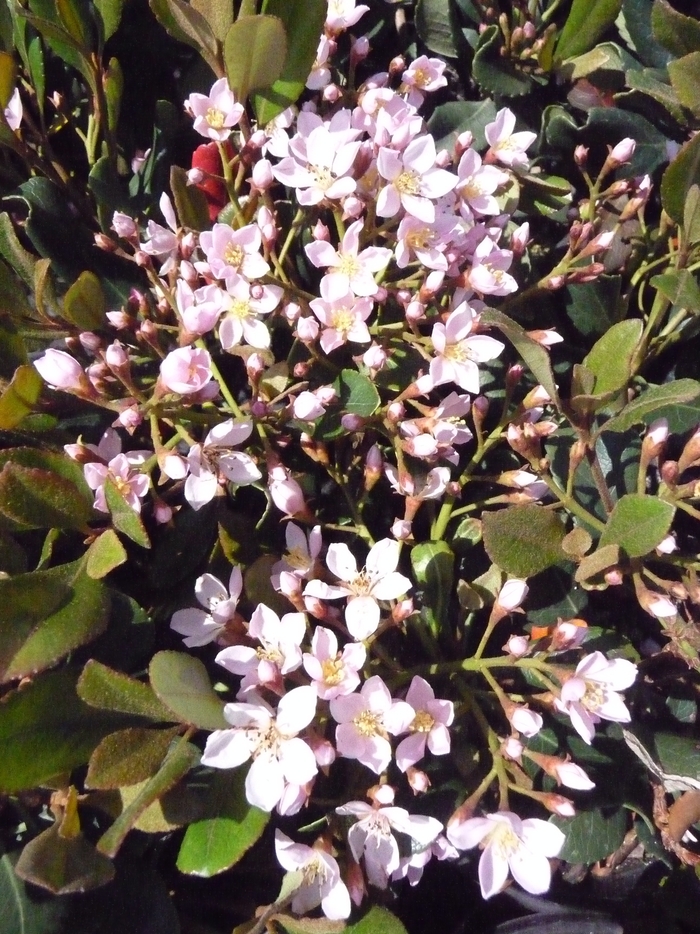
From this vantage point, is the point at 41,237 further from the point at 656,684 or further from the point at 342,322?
the point at 656,684

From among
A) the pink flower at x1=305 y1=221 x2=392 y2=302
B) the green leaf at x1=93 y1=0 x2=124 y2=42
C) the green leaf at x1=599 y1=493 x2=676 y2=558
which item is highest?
the green leaf at x1=93 y1=0 x2=124 y2=42

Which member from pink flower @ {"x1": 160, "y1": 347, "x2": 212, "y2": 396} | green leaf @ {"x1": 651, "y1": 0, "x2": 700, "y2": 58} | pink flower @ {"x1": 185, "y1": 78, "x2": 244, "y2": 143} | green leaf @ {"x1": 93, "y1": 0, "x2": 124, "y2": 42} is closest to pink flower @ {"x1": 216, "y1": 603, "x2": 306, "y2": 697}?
pink flower @ {"x1": 160, "y1": 347, "x2": 212, "y2": 396}

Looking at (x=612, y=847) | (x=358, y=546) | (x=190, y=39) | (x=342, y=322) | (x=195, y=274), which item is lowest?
(x=612, y=847)

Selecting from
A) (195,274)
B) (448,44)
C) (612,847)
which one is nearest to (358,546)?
(195,274)

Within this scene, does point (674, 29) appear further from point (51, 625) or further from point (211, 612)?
point (51, 625)

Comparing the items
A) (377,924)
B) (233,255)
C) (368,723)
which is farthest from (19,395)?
(377,924)

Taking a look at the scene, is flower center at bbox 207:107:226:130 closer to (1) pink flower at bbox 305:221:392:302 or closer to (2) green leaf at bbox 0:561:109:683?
(1) pink flower at bbox 305:221:392:302
